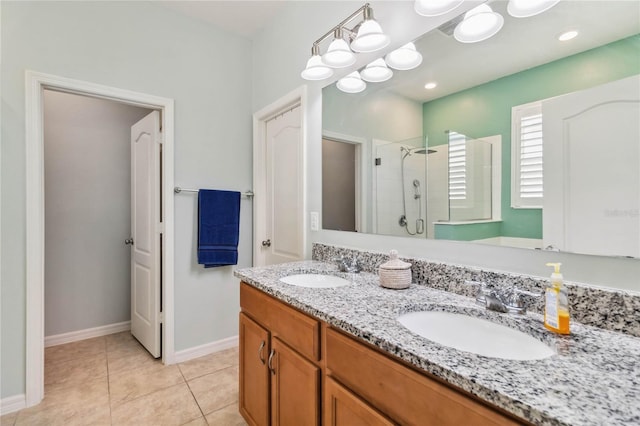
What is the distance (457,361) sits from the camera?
25.3 inches

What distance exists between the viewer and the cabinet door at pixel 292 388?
3.37 ft

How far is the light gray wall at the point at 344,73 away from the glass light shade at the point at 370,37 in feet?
0.49

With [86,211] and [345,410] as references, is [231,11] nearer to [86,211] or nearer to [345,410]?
[86,211]

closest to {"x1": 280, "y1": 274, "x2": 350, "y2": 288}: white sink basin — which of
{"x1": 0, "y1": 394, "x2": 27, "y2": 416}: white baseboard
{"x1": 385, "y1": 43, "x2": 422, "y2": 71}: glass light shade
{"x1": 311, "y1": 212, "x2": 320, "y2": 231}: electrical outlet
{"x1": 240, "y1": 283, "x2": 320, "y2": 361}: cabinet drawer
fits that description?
{"x1": 240, "y1": 283, "x2": 320, "y2": 361}: cabinet drawer

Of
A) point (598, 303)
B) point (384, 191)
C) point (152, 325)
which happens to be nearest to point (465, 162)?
point (384, 191)

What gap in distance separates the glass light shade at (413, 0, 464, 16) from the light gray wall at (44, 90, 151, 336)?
9.32ft

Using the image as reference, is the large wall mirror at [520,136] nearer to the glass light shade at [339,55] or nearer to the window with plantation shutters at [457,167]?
the window with plantation shutters at [457,167]

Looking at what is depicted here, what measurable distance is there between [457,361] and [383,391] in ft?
0.75

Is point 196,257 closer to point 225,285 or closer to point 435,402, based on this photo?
Answer: point 225,285

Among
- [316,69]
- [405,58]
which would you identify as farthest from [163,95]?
[405,58]

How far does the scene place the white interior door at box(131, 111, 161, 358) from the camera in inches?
91.3

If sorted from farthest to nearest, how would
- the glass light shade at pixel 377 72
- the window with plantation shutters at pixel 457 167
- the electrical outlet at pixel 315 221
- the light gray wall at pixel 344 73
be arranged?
the electrical outlet at pixel 315 221, the glass light shade at pixel 377 72, the window with plantation shutters at pixel 457 167, the light gray wall at pixel 344 73

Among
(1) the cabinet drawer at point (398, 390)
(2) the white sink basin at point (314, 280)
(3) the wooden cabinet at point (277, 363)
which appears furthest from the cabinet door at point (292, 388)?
(2) the white sink basin at point (314, 280)

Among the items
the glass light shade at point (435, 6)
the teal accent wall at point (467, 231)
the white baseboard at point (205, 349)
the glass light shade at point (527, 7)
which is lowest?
the white baseboard at point (205, 349)
